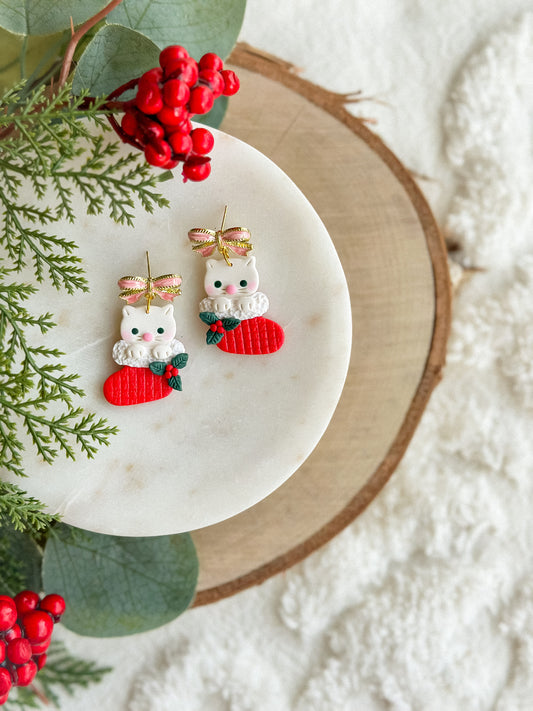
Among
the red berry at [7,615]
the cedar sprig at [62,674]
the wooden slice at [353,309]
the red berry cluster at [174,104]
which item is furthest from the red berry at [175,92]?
the cedar sprig at [62,674]

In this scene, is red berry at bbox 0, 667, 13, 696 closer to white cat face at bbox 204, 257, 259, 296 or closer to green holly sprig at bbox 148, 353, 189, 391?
green holly sprig at bbox 148, 353, 189, 391

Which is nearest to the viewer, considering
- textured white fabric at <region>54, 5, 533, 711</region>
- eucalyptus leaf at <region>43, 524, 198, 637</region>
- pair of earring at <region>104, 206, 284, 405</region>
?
pair of earring at <region>104, 206, 284, 405</region>

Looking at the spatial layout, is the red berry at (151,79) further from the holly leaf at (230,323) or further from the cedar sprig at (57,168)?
the holly leaf at (230,323)

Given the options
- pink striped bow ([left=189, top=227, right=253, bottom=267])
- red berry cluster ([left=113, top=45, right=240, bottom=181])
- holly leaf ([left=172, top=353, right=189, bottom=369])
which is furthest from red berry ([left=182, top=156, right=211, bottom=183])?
holly leaf ([left=172, top=353, right=189, bottom=369])

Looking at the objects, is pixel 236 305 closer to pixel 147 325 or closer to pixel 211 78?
pixel 147 325

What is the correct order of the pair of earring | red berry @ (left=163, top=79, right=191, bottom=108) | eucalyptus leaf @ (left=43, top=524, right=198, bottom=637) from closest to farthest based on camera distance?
red berry @ (left=163, top=79, right=191, bottom=108), the pair of earring, eucalyptus leaf @ (left=43, top=524, right=198, bottom=637)

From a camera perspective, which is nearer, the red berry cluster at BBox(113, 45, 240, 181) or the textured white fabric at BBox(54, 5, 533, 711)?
the red berry cluster at BBox(113, 45, 240, 181)

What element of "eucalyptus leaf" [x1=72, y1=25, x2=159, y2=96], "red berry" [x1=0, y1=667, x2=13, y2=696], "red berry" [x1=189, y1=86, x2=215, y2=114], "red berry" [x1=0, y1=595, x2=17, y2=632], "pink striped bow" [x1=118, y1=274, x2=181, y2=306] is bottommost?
"red berry" [x1=0, y1=667, x2=13, y2=696]

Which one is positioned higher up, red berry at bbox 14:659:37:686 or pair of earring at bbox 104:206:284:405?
pair of earring at bbox 104:206:284:405
